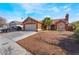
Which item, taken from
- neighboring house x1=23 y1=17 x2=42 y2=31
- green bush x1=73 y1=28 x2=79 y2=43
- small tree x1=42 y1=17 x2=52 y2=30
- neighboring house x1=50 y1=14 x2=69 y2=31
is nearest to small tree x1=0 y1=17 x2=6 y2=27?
neighboring house x1=23 y1=17 x2=42 y2=31

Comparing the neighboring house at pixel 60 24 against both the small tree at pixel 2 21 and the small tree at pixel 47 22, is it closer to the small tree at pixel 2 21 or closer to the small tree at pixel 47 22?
the small tree at pixel 47 22

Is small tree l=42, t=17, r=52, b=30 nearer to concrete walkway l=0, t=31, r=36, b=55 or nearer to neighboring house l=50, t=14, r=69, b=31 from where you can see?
neighboring house l=50, t=14, r=69, b=31

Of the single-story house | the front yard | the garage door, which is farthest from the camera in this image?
the garage door

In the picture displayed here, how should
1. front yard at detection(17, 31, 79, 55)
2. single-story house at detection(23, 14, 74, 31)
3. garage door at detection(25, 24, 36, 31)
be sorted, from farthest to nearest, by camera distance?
garage door at detection(25, 24, 36, 31), single-story house at detection(23, 14, 74, 31), front yard at detection(17, 31, 79, 55)

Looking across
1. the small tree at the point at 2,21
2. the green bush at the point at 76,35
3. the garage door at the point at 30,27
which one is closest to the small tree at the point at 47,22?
the garage door at the point at 30,27

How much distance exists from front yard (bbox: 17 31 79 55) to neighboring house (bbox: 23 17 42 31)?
16 cm

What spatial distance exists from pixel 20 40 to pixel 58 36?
2.92 feet

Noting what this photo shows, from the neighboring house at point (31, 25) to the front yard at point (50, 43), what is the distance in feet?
0.53

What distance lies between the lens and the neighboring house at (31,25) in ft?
13.1

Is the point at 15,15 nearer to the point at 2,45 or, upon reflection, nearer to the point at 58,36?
the point at 2,45

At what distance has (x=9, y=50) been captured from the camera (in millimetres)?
3922

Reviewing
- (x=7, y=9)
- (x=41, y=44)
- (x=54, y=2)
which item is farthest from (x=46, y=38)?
(x=7, y=9)

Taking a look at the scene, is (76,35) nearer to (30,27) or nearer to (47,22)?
(47,22)

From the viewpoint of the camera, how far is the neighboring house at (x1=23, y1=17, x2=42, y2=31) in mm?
4004
